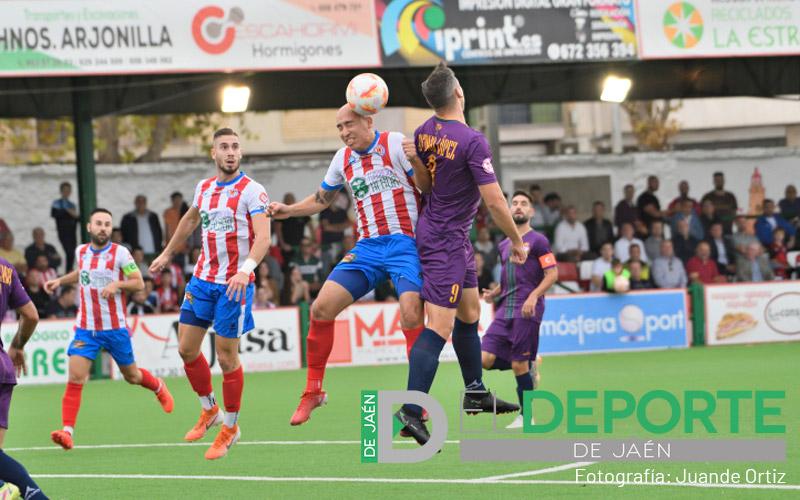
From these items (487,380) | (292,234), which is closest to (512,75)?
(292,234)

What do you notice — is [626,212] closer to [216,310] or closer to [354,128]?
[216,310]

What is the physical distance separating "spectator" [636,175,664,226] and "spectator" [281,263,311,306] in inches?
264

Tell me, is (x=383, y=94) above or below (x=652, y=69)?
below

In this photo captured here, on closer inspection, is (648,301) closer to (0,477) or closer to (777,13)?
(777,13)

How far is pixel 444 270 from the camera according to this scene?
29.9ft

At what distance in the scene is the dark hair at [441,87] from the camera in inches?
350

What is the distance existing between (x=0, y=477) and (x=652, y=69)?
20408 millimetres

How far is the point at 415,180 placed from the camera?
9219 millimetres

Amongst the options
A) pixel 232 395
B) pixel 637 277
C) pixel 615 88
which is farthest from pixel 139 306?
pixel 232 395

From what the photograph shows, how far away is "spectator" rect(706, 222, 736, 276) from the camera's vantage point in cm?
2444

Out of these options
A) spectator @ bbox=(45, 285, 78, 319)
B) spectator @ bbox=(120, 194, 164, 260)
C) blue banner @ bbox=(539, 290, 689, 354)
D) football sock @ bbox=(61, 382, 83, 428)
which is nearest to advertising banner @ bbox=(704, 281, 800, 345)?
blue banner @ bbox=(539, 290, 689, 354)

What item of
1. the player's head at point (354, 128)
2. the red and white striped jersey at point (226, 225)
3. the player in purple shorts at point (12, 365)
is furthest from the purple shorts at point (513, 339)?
the player in purple shorts at point (12, 365)

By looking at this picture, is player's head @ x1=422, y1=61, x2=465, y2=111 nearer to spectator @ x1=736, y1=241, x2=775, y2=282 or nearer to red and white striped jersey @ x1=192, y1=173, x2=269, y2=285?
red and white striped jersey @ x1=192, y1=173, x2=269, y2=285

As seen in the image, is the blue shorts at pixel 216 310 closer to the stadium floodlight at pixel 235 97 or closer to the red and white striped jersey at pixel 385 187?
the red and white striped jersey at pixel 385 187
